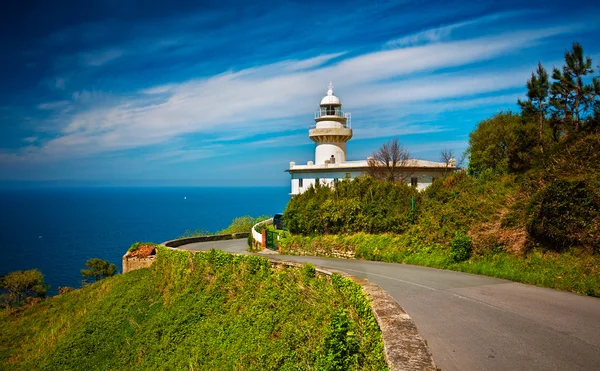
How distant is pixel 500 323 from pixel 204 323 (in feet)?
27.8

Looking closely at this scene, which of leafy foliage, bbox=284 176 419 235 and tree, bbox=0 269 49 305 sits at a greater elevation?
leafy foliage, bbox=284 176 419 235

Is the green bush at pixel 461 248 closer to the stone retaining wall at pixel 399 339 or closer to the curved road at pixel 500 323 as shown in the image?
the curved road at pixel 500 323

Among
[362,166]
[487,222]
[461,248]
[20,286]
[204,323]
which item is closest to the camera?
[204,323]

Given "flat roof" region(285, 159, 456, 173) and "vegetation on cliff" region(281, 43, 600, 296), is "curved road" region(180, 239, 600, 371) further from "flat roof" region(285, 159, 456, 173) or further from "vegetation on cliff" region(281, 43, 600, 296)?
"flat roof" region(285, 159, 456, 173)

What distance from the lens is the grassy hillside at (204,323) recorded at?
7.88 m

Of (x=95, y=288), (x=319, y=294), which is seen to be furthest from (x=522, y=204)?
(x=95, y=288)

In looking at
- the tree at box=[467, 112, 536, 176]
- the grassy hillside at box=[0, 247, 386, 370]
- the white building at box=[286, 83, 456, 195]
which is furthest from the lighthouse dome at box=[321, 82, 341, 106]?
the grassy hillside at box=[0, 247, 386, 370]

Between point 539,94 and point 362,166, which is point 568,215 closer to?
point 539,94

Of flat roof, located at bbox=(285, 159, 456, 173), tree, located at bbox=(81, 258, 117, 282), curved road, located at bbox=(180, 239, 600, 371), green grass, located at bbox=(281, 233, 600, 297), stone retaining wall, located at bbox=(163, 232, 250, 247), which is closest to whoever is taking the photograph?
curved road, located at bbox=(180, 239, 600, 371)

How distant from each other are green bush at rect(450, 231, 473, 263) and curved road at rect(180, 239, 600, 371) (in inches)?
71.6

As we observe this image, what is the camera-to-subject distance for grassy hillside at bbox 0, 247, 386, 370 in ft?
25.8

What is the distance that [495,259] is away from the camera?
13086 millimetres

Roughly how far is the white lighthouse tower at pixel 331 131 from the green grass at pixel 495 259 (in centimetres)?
2268

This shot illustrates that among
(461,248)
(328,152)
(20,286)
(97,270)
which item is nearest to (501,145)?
(328,152)
